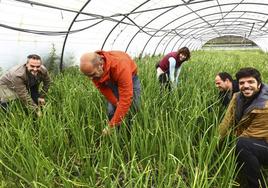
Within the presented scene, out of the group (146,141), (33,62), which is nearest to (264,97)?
(146,141)

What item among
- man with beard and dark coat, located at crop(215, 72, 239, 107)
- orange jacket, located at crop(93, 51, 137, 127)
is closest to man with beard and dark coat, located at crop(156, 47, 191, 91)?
man with beard and dark coat, located at crop(215, 72, 239, 107)

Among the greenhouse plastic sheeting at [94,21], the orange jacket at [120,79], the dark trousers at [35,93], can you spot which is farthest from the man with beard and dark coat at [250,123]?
the greenhouse plastic sheeting at [94,21]

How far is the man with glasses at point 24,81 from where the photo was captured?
2.96 m

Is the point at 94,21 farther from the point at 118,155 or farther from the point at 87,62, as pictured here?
the point at 118,155

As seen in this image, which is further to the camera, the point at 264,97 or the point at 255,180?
the point at 264,97

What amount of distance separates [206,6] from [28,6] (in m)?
4.74

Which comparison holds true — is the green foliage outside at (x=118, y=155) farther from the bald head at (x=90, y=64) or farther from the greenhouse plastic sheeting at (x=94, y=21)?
the greenhouse plastic sheeting at (x=94, y=21)

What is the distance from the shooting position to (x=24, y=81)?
3111 millimetres

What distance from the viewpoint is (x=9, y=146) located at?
6.67ft

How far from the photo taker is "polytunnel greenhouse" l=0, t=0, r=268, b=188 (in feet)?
5.87

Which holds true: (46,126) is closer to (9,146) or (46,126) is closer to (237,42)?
(9,146)

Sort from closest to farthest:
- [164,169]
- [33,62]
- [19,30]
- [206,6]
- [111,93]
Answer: [164,169] → [111,93] → [33,62] → [19,30] → [206,6]

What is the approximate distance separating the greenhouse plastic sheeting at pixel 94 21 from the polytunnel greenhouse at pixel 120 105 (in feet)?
0.07

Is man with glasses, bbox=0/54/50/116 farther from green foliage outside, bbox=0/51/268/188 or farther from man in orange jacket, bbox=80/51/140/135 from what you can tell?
man in orange jacket, bbox=80/51/140/135
